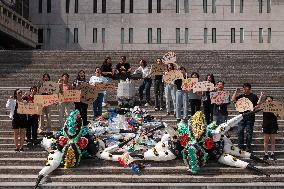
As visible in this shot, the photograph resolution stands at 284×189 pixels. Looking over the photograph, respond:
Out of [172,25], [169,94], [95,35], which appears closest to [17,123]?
[169,94]

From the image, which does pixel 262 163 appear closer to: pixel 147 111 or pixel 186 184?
pixel 186 184

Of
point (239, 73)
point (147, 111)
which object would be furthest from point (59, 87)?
point (239, 73)

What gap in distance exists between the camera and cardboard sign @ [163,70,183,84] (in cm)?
1427

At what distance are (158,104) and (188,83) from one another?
6.96 ft

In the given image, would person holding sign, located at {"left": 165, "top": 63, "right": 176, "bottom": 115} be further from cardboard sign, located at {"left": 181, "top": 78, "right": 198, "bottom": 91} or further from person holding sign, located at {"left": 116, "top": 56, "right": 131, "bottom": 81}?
person holding sign, located at {"left": 116, "top": 56, "right": 131, "bottom": 81}

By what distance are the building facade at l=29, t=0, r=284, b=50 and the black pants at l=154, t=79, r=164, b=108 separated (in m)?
29.8

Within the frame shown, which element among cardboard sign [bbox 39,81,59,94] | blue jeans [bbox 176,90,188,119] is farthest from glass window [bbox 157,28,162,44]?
cardboard sign [bbox 39,81,59,94]

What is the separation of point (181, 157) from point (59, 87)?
370 cm

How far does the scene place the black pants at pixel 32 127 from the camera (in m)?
13.1

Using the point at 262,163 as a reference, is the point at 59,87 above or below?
above

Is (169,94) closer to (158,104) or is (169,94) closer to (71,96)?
(158,104)

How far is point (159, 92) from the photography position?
A: 15.5 metres

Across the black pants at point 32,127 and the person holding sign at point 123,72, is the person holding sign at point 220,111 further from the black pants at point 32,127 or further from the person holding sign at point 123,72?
the black pants at point 32,127

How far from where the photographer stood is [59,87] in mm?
13570
